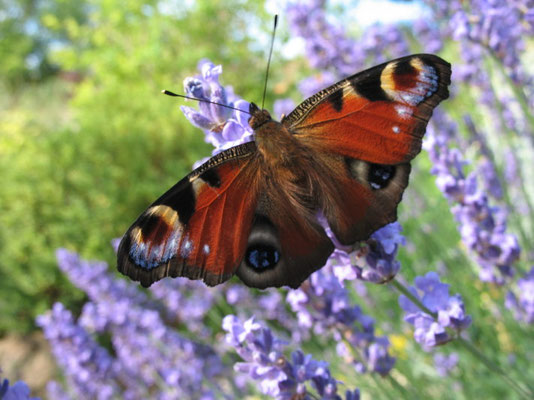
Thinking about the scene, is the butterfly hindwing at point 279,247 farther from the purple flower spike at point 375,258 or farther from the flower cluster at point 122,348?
the flower cluster at point 122,348

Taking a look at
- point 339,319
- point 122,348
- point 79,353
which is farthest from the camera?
point 122,348

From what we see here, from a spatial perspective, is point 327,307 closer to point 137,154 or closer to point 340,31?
point 340,31

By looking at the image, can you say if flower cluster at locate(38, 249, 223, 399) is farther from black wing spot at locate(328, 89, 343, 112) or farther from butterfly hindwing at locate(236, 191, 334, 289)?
black wing spot at locate(328, 89, 343, 112)

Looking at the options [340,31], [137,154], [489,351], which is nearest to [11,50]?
[137,154]

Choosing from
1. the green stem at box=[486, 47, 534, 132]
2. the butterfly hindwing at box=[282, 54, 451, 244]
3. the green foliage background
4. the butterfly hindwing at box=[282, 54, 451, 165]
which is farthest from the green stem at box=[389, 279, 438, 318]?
the green foliage background

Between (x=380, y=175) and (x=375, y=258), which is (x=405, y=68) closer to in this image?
(x=380, y=175)

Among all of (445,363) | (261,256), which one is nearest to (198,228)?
(261,256)

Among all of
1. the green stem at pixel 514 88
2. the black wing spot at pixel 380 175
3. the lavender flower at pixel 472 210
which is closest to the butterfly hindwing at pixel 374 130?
the black wing spot at pixel 380 175
